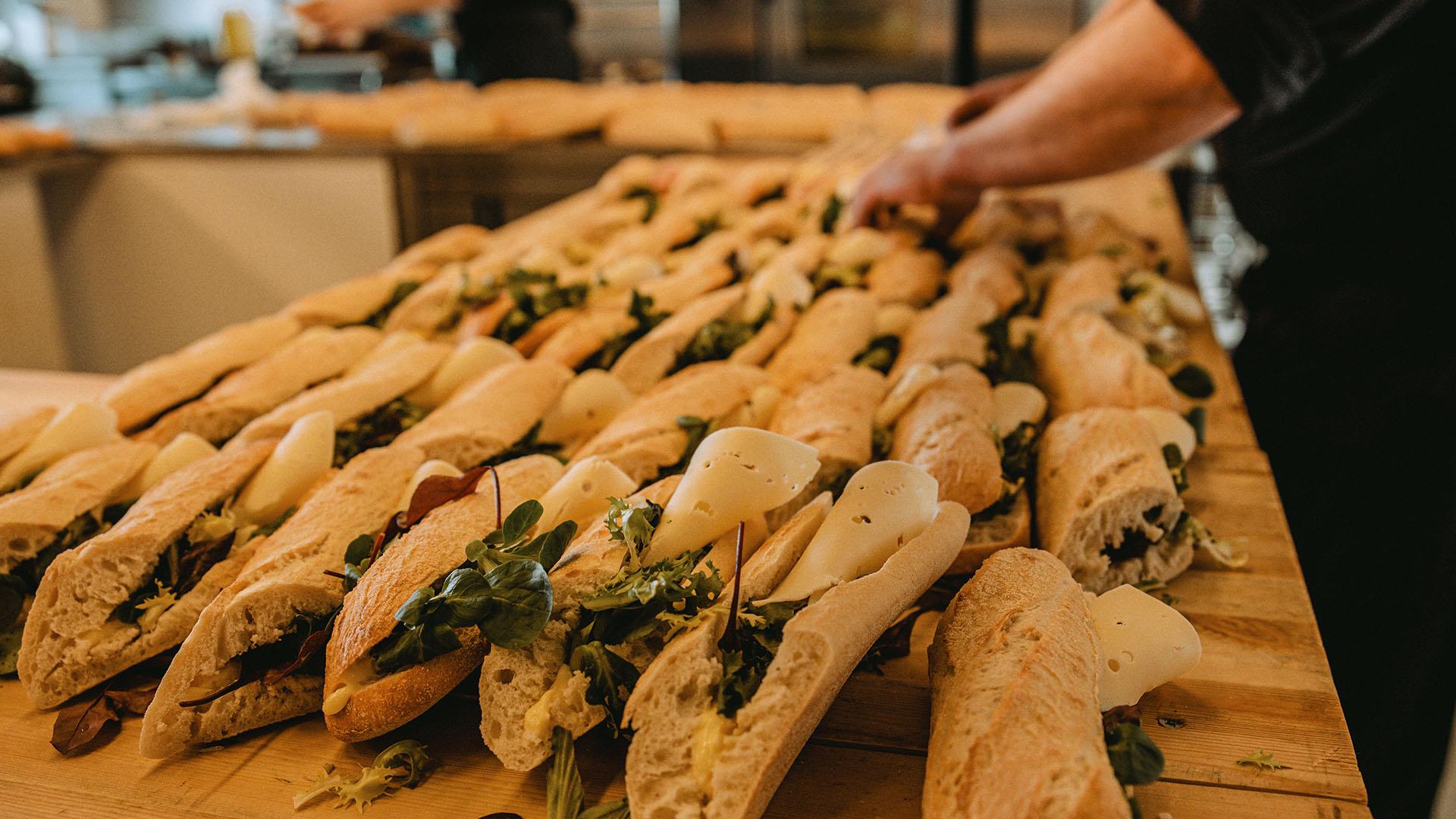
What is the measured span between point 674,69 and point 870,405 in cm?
910

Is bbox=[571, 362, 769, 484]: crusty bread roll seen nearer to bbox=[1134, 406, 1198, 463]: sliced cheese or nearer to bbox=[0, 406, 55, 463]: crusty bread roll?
bbox=[1134, 406, 1198, 463]: sliced cheese

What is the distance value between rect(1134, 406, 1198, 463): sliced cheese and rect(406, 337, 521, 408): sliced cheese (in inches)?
49.0

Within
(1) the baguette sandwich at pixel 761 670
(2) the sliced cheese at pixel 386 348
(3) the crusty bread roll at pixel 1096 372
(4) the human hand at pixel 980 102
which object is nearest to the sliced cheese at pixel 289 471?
(2) the sliced cheese at pixel 386 348

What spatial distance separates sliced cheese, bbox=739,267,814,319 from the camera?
244cm

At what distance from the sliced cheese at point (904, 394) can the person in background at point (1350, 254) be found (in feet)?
3.44

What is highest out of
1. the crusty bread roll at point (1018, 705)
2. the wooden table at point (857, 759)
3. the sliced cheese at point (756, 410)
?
the sliced cheese at point (756, 410)

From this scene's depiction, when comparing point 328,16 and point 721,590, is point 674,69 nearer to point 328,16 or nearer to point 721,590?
point 328,16

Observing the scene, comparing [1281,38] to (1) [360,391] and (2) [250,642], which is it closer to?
(1) [360,391]

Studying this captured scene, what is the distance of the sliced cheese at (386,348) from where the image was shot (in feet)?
7.12

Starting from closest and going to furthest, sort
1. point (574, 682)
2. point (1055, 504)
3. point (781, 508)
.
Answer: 1. point (574, 682)
2. point (781, 508)
3. point (1055, 504)

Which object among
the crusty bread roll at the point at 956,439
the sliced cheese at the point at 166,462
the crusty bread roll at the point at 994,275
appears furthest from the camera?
the crusty bread roll at the point at 994,275

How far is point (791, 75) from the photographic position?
985 cm

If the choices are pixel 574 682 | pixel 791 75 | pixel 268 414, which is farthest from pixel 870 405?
pixel 791 75

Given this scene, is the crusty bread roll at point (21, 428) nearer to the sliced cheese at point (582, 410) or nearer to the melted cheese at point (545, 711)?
the sliced cheese at point (582, 410)
